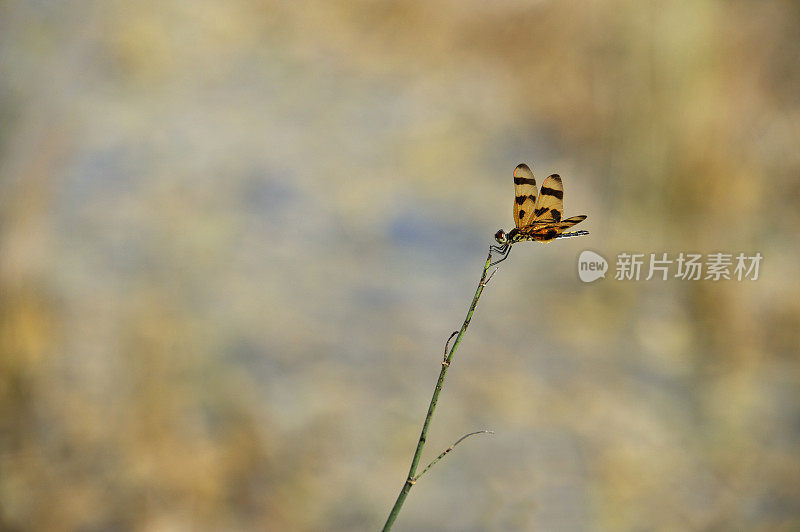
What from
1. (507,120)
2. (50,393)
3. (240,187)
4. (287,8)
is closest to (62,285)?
(50,393)

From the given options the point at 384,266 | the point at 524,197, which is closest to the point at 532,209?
the point at 524,197

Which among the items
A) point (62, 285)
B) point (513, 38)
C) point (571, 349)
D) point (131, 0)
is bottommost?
point (62, 285)

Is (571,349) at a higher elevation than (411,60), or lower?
lower

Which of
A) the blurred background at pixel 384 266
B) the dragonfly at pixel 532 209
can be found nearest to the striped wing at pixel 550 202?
the dragonfly at pixel 532 209

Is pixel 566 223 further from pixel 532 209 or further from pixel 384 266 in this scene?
pixel 384 266

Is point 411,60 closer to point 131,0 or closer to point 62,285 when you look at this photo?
point 131,0

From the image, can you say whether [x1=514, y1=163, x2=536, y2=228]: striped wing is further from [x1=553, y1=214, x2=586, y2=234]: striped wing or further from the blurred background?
the blurred background

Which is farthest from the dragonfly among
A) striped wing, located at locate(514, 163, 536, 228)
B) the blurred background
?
the blurred background
